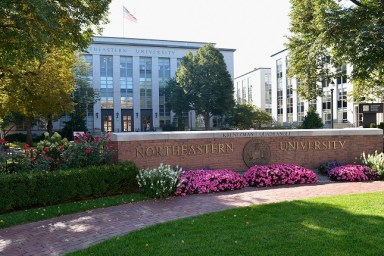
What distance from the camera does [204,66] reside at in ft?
177

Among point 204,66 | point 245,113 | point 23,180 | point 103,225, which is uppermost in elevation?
point 204,66

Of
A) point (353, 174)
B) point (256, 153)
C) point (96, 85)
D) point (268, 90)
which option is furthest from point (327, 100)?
point (353, 174)

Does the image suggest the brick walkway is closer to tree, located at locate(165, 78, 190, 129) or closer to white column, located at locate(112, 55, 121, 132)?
tree, located at locate(165, 78, 190, 129)

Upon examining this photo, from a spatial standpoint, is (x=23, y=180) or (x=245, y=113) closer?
(x=23, y=180)

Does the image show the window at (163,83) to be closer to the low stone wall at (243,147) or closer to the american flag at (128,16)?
the american flag at (128,16)

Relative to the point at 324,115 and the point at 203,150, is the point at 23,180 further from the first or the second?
Result: the point at 324,115

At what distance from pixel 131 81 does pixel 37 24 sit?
55.9m

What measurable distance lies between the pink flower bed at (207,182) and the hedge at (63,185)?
1531 millimetres

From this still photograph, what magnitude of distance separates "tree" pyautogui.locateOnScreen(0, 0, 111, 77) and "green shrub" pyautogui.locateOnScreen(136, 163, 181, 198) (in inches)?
195

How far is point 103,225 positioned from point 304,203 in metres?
4.69

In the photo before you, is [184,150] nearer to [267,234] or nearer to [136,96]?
[267,234]

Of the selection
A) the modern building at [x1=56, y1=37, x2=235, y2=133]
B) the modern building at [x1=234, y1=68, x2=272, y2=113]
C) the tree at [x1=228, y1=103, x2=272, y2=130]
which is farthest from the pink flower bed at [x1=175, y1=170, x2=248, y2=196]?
the modern building at [x1=234, y1=68, x2=272, y2=113]

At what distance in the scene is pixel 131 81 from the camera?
6556 centimetres

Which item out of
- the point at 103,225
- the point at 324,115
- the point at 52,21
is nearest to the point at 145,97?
the point at 324,115
